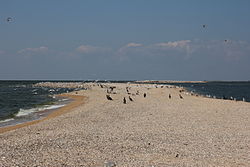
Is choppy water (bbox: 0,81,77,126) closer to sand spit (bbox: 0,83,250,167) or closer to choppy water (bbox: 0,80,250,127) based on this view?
choppy water (bbox: 0,80,250,127)

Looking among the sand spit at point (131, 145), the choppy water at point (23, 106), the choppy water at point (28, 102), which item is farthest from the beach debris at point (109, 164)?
the choppy water at point (23, 106)

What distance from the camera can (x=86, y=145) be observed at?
45.0 feet

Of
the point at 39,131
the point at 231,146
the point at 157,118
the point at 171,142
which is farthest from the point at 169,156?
the point at 157,118

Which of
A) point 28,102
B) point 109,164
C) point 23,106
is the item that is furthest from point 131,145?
point 28,102

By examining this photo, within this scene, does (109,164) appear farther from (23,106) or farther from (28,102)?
(28,102)

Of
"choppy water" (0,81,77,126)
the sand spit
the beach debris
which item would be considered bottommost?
"choppy water" (0,81,77,126)

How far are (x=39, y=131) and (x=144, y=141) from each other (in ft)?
21.6

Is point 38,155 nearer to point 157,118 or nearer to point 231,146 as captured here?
point 231,146

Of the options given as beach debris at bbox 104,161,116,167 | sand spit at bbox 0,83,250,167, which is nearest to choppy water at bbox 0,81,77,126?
sand spit at bbox 0,83,250,167

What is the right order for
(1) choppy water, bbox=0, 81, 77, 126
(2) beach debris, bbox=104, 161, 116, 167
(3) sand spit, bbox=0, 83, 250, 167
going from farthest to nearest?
(1) choppy water, bbox=0, 81, 77, 126 < (3) sand spit, bbox=0, 83, 250, 167 < (2) beach debris, bbox=104, 161, 116, 167

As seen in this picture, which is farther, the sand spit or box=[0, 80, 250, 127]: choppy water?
box=[0, 80, 250, 127]: choppy water

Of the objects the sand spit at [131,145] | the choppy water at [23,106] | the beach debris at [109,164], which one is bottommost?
the choppy water at [23,106]

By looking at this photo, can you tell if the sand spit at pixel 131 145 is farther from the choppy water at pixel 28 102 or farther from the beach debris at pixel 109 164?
the choppy water at pixel 28 102

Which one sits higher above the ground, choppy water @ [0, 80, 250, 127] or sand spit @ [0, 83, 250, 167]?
sand spit @ [0, 83, 250, 167]
